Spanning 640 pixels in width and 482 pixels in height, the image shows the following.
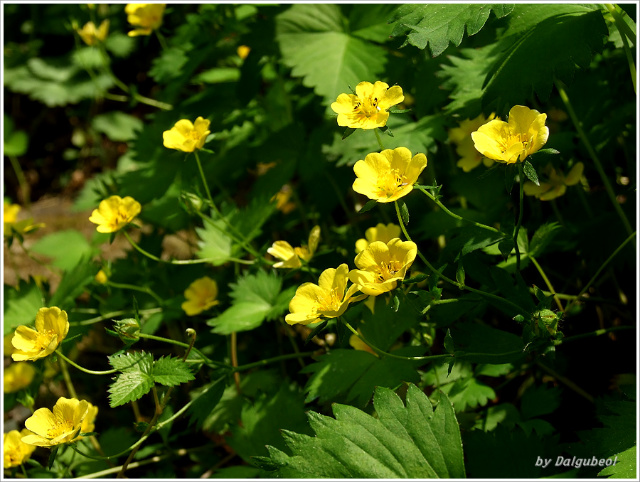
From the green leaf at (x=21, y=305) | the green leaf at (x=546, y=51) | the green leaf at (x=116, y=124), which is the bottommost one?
the green leaf at (x=21, y=305)

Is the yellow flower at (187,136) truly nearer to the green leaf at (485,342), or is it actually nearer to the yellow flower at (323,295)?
the yellow flower at (323,295)

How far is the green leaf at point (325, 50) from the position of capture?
5.95ft

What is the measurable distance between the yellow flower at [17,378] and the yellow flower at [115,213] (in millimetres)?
695

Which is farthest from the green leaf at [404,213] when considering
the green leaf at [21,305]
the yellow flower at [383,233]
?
the green leaf at [21,305]

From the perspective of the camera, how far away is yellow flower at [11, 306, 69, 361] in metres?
1.24

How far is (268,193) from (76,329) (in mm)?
718

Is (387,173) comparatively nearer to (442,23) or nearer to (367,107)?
(367,107)

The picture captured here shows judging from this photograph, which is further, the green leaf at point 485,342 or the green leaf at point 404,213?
the green leaf at point 485,342

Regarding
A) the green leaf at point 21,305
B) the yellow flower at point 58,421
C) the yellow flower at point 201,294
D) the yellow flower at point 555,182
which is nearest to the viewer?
the yellow flower at point 58,421

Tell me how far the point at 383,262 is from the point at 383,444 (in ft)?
1.16

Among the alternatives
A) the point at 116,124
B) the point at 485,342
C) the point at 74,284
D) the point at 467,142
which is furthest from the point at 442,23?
the point at 116,124

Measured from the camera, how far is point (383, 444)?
1.17 meters

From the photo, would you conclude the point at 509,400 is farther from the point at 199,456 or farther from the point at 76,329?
the point at 76,329

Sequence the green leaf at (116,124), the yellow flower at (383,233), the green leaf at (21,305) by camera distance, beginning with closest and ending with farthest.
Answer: the yellow flower at (383,233) → the green leaf at (21,305) → the green leaf at (116,124)
